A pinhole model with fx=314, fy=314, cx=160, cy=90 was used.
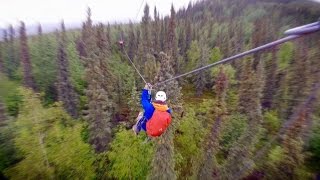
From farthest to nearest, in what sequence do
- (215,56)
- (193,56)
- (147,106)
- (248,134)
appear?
(215,56) → (193,56) → (248,134) → (147,106)

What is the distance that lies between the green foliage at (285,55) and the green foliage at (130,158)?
30194 mm

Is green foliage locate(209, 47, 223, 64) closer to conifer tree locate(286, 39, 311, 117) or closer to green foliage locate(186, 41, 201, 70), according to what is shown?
green foliage locate(186, 41, 201, 70)

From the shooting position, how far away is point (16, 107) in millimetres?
37406

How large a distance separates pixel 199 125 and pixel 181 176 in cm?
511

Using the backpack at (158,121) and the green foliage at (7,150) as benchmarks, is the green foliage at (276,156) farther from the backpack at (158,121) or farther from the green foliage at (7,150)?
the green foliage at (7,150)

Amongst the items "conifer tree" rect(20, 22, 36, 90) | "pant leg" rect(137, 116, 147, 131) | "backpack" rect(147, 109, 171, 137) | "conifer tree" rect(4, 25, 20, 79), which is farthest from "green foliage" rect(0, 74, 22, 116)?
"backpack" rect(147, 109, 171, 137)

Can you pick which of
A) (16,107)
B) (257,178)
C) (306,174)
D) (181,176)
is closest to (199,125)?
(181,176)

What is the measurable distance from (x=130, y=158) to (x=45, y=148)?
678 cm

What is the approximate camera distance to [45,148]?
24.8m

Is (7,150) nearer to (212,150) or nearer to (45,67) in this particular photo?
(212,150)

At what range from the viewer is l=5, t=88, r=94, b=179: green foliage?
24.1 meters

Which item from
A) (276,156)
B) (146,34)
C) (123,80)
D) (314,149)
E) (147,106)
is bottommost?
(314,149)

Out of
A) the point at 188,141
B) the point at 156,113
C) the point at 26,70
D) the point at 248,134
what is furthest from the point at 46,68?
the point at 156,113

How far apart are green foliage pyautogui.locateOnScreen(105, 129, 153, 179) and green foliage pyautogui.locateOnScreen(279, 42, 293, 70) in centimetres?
3019
